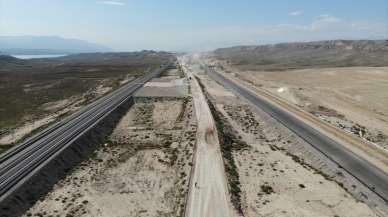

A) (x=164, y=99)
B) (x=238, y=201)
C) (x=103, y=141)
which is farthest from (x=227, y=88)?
(x=238, y=201)

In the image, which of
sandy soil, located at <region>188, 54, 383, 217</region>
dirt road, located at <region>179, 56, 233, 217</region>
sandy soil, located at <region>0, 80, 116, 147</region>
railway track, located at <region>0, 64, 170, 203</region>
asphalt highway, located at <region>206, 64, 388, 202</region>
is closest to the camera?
dirt road, located at <region>179, 56, 233, 217</region>

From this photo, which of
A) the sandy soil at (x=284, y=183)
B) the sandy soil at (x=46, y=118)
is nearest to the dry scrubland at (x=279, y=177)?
the sandy soil at (x=284, y=183)

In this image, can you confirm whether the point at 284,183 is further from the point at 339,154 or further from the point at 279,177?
the point at 339,154

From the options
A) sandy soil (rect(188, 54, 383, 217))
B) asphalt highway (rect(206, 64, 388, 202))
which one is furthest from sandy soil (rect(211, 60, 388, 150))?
sandy soil (rect(188, 54, 383, 217))

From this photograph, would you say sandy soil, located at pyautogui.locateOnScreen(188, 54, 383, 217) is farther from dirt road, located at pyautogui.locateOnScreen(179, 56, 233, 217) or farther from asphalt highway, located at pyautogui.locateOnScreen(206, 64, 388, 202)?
dirt road, located at pyautogui.locateOnScreen(179, 56, 233, 217)

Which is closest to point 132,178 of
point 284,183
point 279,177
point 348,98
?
point 279,177

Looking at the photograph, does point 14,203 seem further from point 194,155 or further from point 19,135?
point 19,135
